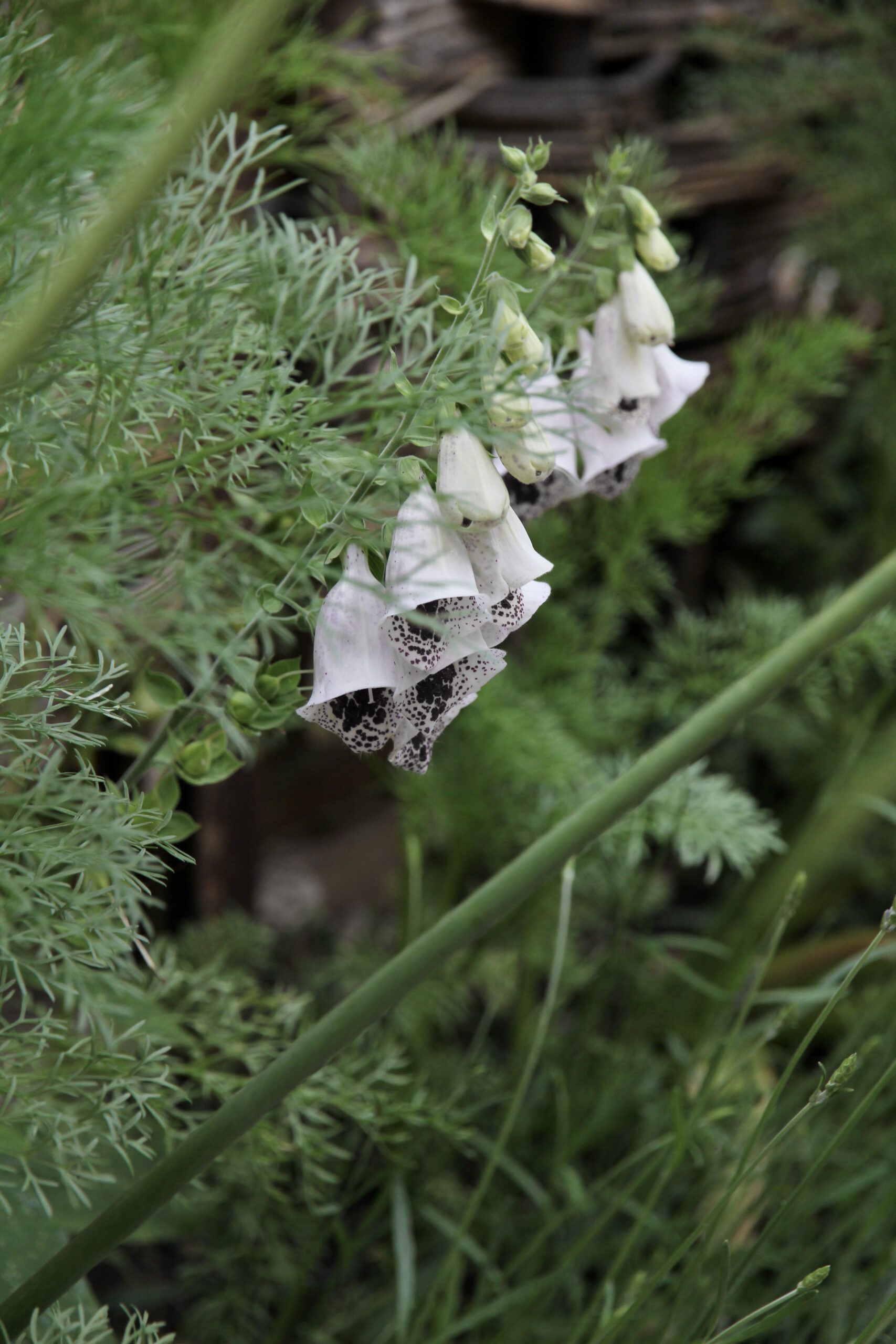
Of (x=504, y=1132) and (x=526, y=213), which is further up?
(x=526, y=213)

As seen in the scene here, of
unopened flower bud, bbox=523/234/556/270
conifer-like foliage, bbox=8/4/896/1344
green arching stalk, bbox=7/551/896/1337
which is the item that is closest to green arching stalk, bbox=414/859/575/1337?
conifer-like foliage, bbox=8/4/896/1344

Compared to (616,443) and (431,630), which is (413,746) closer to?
(431,630)

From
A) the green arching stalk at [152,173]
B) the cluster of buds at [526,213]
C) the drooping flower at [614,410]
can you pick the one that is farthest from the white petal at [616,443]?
the green arching stalk at [152,173]

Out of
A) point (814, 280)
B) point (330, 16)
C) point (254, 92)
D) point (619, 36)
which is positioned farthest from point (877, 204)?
point (254, 92)

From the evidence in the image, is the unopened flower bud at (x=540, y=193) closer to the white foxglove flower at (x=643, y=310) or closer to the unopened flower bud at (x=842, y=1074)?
the white foxglove flower at (x=643, y=310)

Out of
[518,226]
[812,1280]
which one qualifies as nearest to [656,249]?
[518,226]

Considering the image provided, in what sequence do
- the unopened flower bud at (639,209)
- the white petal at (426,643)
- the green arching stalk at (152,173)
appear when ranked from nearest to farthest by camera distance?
the green arching stalk at (152,173), the white petal at (426,643), the unopened flower bud at (639,209)
